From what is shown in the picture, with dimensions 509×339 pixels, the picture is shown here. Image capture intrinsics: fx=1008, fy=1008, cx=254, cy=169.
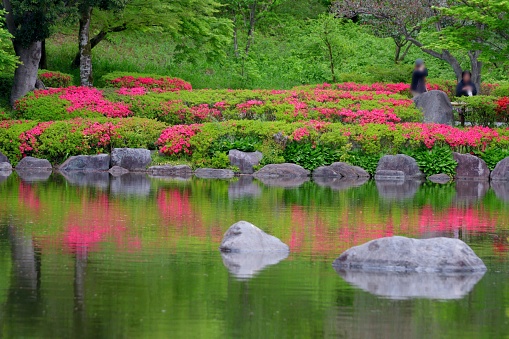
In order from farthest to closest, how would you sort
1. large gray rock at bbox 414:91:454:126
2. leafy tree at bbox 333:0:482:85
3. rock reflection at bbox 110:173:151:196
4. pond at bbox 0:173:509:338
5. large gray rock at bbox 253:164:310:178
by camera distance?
1. leafy tree at bbox 333:0:482:85
2. large gray rock at bbox 414:91:454:126
3. large gray rock at bbox 253:164:310:178
4. rock reflection at bbox 110:173:151:196
5. pond at bbox 0:173:509:338

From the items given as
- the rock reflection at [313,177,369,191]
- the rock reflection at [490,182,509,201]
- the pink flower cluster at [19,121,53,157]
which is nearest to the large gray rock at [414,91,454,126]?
the rock reflection at [490,182,509,201]

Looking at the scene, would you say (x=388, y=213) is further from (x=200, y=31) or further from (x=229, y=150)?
(x=200, y=31)

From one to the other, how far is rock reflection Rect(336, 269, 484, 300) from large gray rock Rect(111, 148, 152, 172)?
16136 mm

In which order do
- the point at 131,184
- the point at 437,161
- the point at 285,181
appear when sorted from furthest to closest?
the point at 437,161 → the point at 285,181 → the point at 131,184

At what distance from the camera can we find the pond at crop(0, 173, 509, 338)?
891 centimetres

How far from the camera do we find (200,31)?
35.8 meters

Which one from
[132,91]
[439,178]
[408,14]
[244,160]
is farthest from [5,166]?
[408,14]

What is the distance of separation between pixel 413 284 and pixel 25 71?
22.8 metres

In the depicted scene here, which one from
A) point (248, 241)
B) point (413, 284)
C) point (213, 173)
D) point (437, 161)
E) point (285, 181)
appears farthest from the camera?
point (437, 161)

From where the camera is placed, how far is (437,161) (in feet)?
88.8

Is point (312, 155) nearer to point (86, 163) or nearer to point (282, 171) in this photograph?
point (282, 171)

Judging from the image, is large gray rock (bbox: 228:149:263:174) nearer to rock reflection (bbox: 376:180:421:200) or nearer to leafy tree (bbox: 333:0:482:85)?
rock reflection (bbox: 376:180:421:200)

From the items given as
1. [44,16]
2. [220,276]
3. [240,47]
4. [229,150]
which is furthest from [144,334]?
[240,47]

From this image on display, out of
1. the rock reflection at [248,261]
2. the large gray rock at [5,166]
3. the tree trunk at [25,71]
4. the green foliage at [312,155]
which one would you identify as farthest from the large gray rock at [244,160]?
the rock reflection at [248,261]
